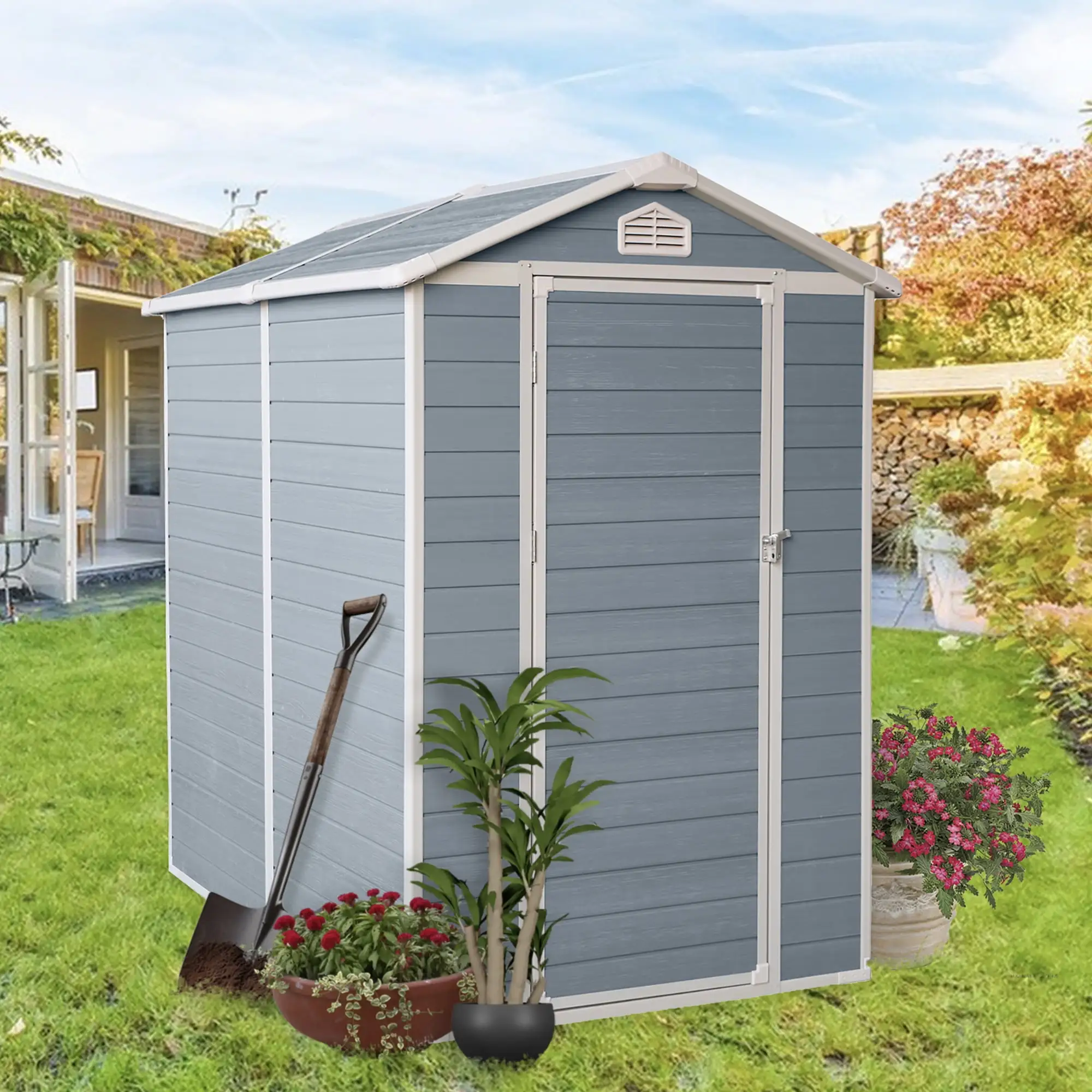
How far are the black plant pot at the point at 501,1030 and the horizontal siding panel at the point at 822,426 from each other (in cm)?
167

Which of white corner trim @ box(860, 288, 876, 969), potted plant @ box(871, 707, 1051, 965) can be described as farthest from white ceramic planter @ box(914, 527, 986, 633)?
white corner trim @ box(860, 288, 876, 969)

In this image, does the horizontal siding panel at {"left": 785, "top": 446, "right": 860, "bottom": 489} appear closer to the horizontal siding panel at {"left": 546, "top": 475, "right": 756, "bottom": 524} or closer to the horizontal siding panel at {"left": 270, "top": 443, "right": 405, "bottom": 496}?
the horizontal siding panel at {"left": 546, "top": 475, "right": 756, "bottom": 524}

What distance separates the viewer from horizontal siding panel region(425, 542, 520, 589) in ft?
12.6

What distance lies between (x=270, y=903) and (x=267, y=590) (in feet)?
3.06

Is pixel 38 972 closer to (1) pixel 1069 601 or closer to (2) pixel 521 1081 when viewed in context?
(2) pixel 521 1081

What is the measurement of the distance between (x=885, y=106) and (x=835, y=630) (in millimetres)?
13367

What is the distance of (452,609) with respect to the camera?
→ 3854mm

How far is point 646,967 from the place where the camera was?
13.5 feet

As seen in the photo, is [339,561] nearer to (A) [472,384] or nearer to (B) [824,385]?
(A) [472,384]

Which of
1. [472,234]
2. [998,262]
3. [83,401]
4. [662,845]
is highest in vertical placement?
[998,262]

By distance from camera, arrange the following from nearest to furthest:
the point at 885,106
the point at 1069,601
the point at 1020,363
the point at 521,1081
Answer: the point at 521,1081 < the point at 1069,601 < the point at 1020,363 < the point at 885,106

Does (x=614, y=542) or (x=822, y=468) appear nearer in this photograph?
(x=614, y=542)

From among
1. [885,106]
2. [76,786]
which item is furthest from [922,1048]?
[885,106]

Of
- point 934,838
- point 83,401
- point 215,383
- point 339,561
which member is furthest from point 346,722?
point 83,401
